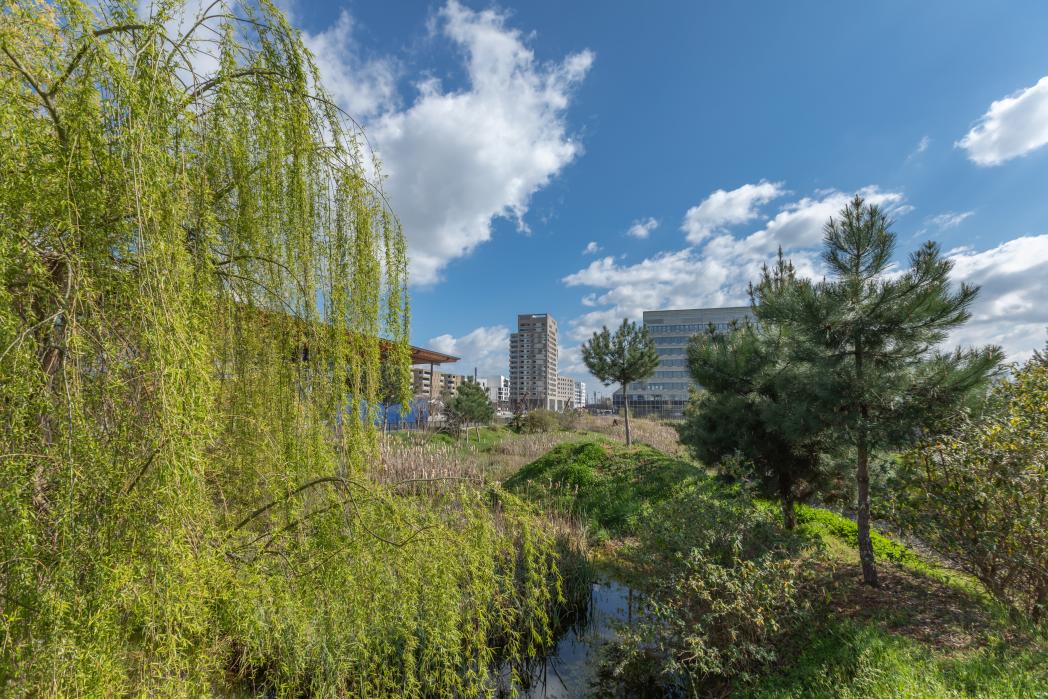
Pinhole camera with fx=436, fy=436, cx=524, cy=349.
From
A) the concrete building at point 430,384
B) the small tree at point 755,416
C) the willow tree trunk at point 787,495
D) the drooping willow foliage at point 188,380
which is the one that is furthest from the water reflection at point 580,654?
the concrete building at point 430,384

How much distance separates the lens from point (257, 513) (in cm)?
225

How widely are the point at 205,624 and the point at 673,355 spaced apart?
54.6m

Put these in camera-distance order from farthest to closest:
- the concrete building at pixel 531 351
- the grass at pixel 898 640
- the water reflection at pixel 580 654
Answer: the concrete building at pixel 531 351, the water reflection at pixel 580 654, the grass at pixel 898 640

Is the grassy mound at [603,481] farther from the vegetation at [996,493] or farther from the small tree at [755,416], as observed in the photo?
the vegetation at [996,493]

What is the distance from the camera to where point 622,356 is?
48.5 feet

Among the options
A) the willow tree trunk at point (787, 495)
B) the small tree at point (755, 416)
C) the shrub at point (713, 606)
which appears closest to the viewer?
the shrub at point (713, 606)

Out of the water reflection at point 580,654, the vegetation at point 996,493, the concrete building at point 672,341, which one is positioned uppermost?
the concrete building at point 672,341

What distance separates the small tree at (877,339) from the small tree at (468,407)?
12.3m

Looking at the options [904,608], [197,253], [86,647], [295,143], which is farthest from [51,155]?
[904,608]

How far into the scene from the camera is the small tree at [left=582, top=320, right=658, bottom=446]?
47.7ft

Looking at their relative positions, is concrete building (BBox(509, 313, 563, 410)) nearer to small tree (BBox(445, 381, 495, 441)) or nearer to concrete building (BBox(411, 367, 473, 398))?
concrete building (BBox(411, 367, 473, 398))

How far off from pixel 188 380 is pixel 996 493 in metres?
5.09

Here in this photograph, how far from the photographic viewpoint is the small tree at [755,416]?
5.22 m

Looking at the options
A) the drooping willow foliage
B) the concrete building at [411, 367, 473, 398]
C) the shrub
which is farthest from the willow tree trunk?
the concrete building at [411, 367, 473, 398]
